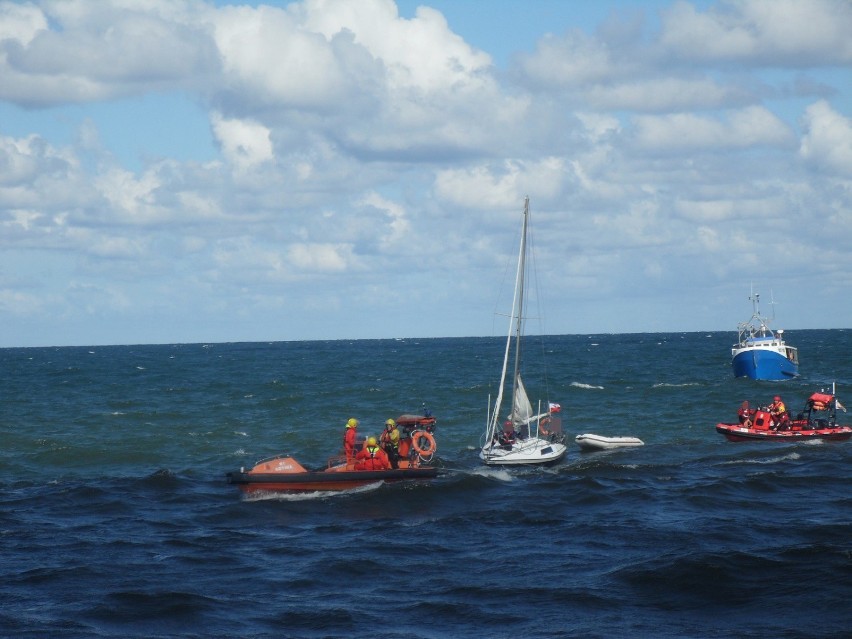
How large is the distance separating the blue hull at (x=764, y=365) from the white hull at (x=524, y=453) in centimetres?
4788

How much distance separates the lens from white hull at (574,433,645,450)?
42750 millimetres

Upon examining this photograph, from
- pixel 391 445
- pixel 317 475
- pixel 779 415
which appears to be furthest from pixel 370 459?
pixel 779 415

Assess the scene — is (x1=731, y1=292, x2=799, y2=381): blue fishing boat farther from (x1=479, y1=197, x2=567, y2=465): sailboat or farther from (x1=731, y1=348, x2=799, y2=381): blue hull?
(x1=479, y1=197, x2=567, y2=465): sailboat

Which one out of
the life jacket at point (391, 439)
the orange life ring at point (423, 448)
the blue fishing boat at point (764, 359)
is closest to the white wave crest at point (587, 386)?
the blue fishing boat at point (764, 359)

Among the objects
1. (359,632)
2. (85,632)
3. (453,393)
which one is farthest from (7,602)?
(453,393)

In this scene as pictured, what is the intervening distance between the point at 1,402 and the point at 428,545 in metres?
53.7

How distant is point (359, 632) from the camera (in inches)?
754

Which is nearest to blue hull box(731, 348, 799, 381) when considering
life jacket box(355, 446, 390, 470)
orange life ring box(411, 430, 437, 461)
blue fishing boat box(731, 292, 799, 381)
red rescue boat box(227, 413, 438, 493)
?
blue fishing boat box(731, 292, 799, 381)

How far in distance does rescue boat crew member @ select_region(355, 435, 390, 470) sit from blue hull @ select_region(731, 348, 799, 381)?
54.9 meters

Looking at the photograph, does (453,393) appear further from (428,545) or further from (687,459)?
(428,545)

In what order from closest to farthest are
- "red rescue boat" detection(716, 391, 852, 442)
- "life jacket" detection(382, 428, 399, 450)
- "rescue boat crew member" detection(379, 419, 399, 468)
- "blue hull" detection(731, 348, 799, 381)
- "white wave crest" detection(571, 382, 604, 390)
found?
"rescue boat crew member" detection(379, 419, 399, 468), "life jacket" detection(382, 428, 399, 450), "red rescue boat" detection(716, 391, 852, 442), "white wave crest" detection(571, 382, 604, 390), "blue hull" detection(731, 348, 799, 381)

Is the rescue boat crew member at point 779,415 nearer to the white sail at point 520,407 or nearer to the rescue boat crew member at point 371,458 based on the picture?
the white sail at point 520,407

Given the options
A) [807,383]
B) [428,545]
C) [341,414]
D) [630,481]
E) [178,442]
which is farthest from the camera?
[807,383]

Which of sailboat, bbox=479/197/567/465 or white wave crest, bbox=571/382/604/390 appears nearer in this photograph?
sailboat, bbox=479/197/567/465
